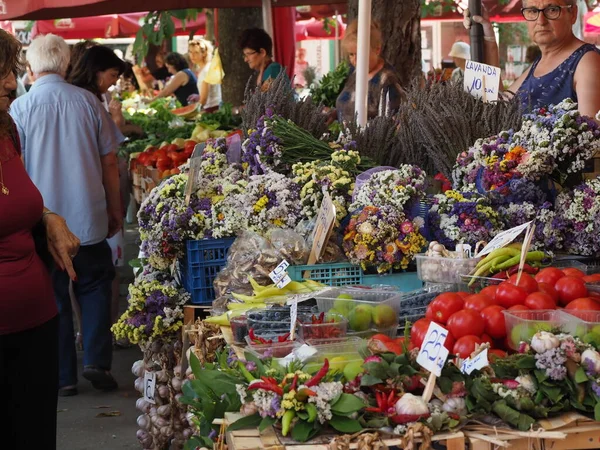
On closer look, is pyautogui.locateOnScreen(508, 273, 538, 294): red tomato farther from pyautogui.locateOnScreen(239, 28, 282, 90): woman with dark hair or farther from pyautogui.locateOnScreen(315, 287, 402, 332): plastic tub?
pyautogui.locateOnScreen(239, 28, 282, 90): woman with dark hair

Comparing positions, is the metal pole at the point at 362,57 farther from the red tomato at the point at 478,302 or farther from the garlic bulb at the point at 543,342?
the garlic bulb at the point at 543,342

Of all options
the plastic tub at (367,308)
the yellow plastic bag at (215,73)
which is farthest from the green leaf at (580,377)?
the yellow plastic bag at (215,73)

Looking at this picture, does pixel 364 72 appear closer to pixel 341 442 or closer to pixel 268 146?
pixel 268 146

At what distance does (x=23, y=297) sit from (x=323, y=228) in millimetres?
1124

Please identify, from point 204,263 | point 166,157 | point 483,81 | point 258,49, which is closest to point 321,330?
point 204,263

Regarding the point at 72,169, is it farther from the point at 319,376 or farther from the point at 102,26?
the point at 102,26

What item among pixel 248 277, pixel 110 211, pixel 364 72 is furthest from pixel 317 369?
pixel 110 211

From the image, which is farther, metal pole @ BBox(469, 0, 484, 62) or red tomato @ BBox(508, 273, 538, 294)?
metal pole @ BBox(469, 0, 484, 62)

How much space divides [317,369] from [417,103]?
6.89 feet

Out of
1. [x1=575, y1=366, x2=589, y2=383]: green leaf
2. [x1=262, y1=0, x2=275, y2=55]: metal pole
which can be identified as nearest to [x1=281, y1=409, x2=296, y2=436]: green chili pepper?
[x1=575, y1=366, x2=589, y2=383]: green leaf

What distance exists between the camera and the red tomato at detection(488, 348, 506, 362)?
2.54 metres

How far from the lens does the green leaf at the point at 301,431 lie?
7.43 feet

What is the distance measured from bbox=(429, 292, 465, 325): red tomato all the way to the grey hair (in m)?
3.48

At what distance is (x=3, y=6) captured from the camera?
777cm
